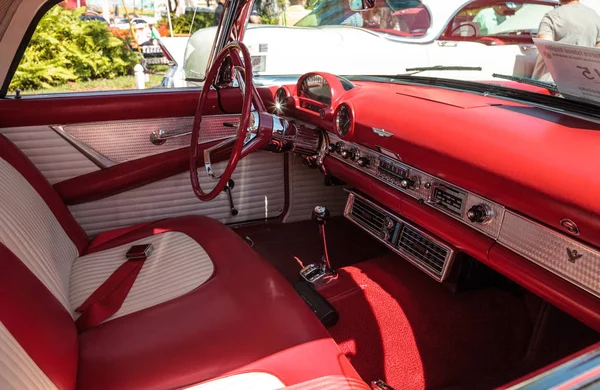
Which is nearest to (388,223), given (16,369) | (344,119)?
(344,119)

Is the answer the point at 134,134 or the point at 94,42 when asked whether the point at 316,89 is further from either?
the point at 94,42

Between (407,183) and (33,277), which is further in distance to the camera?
(407,183)

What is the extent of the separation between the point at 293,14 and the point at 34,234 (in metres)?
2.86

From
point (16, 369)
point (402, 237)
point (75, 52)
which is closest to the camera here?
point (16, 369)

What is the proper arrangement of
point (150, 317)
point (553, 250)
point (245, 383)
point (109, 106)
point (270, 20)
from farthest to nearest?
point (270, 20)
point (109, 106)
point (150, 317)
point (553, 250)
point (245, 383)

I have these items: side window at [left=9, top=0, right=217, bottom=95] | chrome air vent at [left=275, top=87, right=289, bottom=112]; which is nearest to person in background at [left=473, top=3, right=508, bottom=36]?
chrome air vent at [left=275, top=87, right=289, bottom=112]

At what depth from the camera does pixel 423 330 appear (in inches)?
72.8

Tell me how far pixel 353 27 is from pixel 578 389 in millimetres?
3134

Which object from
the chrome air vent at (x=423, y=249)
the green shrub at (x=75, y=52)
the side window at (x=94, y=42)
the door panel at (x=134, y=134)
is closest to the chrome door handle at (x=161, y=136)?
the door panel at (x=134, y=134)

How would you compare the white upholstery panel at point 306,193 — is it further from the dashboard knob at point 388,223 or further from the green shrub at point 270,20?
the green shrub at point 270,20

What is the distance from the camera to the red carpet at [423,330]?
1.74 m

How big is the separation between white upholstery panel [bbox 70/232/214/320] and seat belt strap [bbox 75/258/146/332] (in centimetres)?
2

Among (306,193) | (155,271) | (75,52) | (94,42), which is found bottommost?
(306,193)

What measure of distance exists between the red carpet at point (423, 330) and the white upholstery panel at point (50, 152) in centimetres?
118
